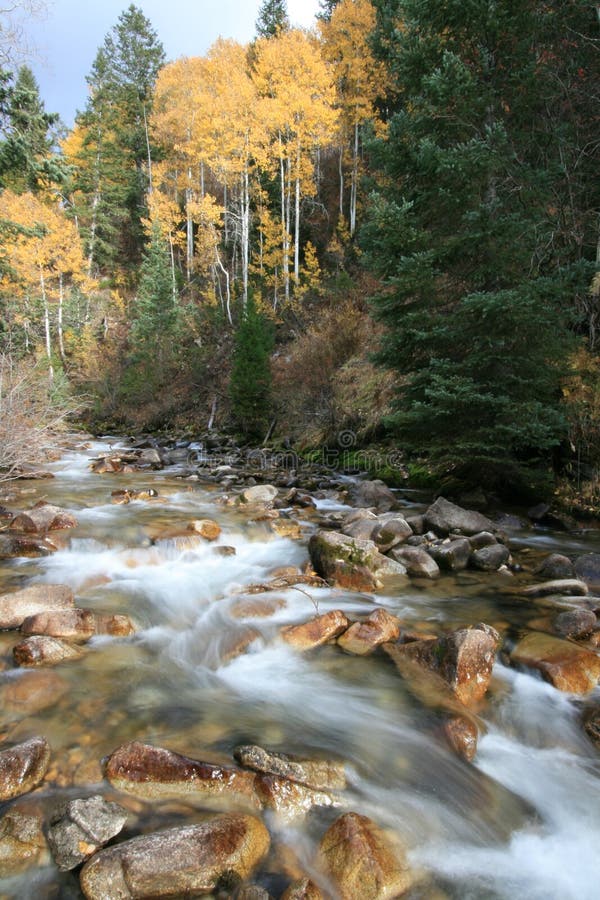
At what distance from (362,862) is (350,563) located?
3408 millimetres

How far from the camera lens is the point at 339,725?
3357 millimetres

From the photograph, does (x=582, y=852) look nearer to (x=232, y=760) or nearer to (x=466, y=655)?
(x=466, y=655)

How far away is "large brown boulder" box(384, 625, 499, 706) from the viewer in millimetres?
3521

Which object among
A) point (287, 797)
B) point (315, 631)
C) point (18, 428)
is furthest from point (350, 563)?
point (18, 428)

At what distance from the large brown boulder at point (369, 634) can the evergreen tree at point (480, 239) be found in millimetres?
3644

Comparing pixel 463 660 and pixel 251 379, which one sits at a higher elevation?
pixel 251 379

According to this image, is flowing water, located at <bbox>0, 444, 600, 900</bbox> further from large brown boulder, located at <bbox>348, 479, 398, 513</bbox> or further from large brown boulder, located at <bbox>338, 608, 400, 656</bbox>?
large brown boulder, located at <bbox>348, 479, 398, 513</bbox>

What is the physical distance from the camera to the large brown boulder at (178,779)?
2.55 metres

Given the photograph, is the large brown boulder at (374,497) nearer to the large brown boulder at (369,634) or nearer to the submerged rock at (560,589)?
the submerged rock at (560,589)

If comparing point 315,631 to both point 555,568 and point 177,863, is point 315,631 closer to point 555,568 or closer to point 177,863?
point 177,863

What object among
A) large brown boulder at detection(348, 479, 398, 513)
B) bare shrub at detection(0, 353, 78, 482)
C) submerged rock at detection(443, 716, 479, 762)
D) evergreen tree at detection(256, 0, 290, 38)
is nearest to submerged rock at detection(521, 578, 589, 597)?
submerged rock at detection(443, 716, 479, 762)

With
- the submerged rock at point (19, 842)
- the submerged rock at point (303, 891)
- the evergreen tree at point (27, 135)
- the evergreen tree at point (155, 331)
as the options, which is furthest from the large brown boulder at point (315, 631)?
the evergreen tree at point (155, 331)

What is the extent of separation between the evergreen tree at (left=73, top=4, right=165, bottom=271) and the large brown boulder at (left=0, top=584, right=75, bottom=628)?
30519mm

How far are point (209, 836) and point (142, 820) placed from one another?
388 millimetres
